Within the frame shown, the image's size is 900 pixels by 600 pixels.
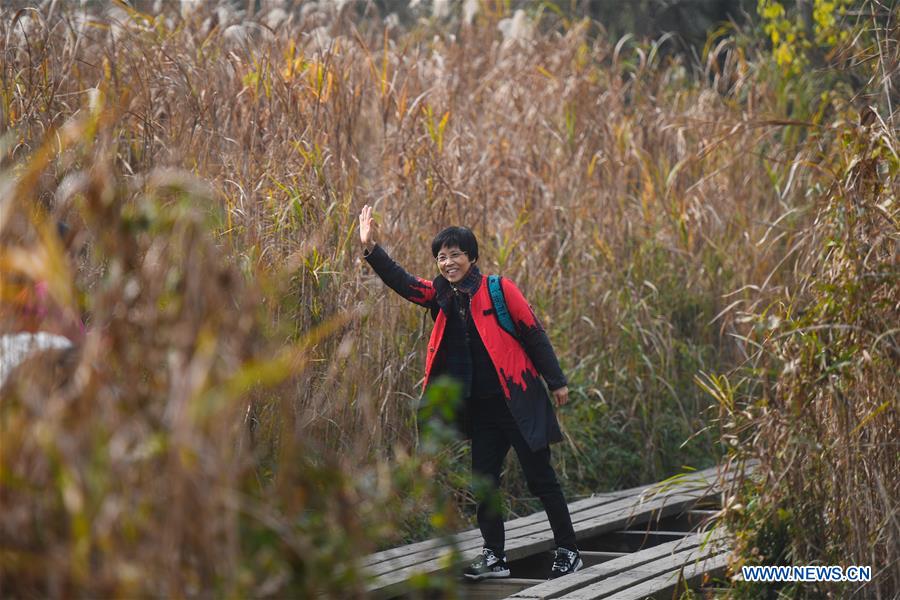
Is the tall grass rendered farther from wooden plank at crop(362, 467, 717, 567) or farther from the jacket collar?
the jacket collar

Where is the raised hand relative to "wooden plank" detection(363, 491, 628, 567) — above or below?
above

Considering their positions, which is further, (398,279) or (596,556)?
(596,556)

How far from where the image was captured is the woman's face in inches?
222

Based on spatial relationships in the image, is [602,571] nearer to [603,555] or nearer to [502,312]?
[603,555]

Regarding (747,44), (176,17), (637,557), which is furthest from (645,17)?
(637,557)

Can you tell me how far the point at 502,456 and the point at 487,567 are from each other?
0.54 m

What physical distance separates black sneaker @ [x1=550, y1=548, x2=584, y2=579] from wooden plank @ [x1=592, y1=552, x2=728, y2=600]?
21.2 inches

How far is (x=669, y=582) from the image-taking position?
192 inches

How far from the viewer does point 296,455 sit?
2.09 meters

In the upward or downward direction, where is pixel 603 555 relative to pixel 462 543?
downward

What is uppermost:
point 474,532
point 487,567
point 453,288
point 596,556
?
point 453,288

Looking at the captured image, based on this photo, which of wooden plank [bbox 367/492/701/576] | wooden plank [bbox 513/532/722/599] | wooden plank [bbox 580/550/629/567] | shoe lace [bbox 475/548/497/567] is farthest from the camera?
wooden plank [bbox 580/550/629/567]

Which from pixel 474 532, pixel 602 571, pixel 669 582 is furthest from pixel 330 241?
pixel 669 582

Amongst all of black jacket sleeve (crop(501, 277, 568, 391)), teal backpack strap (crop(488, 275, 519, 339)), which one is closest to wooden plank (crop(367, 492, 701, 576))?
black jacket sleeve (crop(501, 277, 568, 391))
